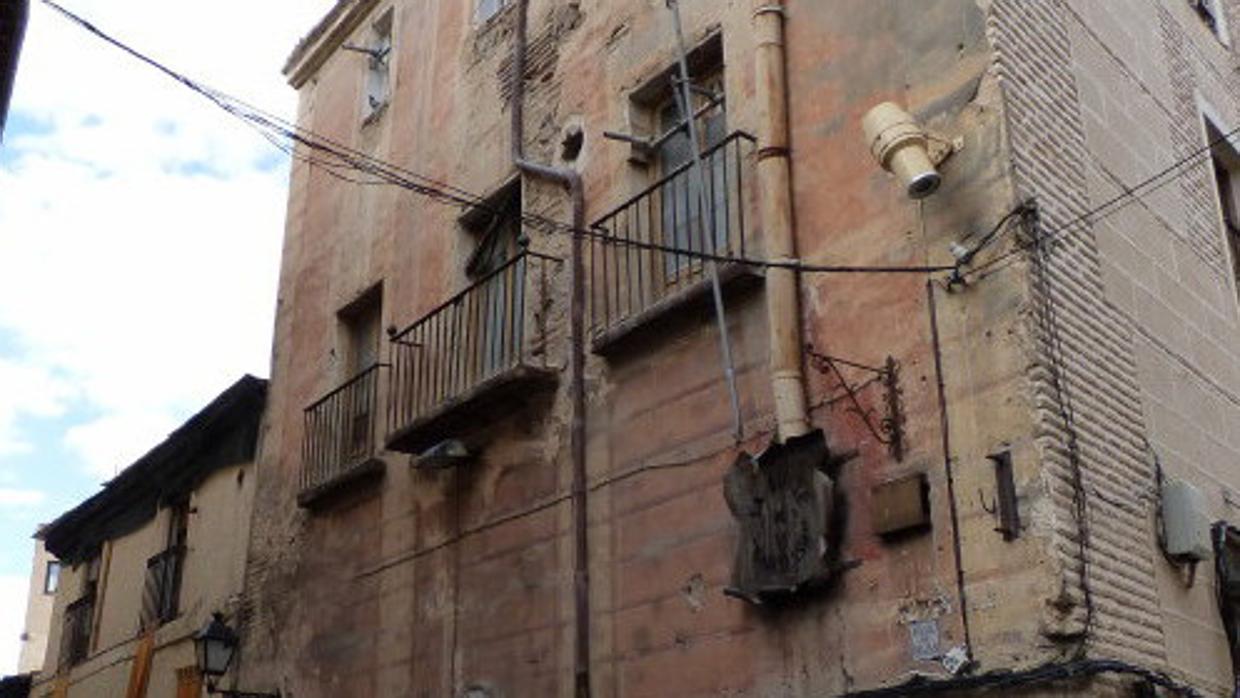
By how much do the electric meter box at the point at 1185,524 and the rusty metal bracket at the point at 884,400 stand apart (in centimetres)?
131

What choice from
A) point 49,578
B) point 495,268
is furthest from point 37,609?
point 495,268

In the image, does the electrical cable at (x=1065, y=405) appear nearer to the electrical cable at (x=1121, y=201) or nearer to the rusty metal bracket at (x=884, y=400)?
the electrical cable at (x=1121, y=201)

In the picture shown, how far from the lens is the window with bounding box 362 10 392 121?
1366 centimetres

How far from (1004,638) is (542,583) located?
12.4 ft

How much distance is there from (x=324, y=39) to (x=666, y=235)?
7337 mm

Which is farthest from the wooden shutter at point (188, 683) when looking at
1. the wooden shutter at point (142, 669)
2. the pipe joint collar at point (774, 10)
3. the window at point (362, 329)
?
the pipe joint collar at point (774, 10)

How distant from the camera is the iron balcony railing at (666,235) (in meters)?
8.19

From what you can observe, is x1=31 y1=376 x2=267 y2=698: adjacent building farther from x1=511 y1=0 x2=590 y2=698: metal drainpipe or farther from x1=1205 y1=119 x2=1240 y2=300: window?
x1=1205 y1=119 x2=1240 y2=300: window

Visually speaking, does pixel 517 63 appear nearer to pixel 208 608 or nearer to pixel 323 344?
pixel 323 344

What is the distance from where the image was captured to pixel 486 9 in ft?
39.5

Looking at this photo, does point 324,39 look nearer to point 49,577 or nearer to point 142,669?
point 142,669

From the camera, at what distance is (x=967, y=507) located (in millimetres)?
6254

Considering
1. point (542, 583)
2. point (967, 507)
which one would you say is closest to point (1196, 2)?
point (967, 507)

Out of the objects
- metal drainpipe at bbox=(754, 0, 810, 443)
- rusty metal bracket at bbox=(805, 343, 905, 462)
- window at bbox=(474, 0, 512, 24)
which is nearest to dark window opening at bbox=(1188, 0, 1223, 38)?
metal drainpipe at bbox=(754, 0, 810, 443)
